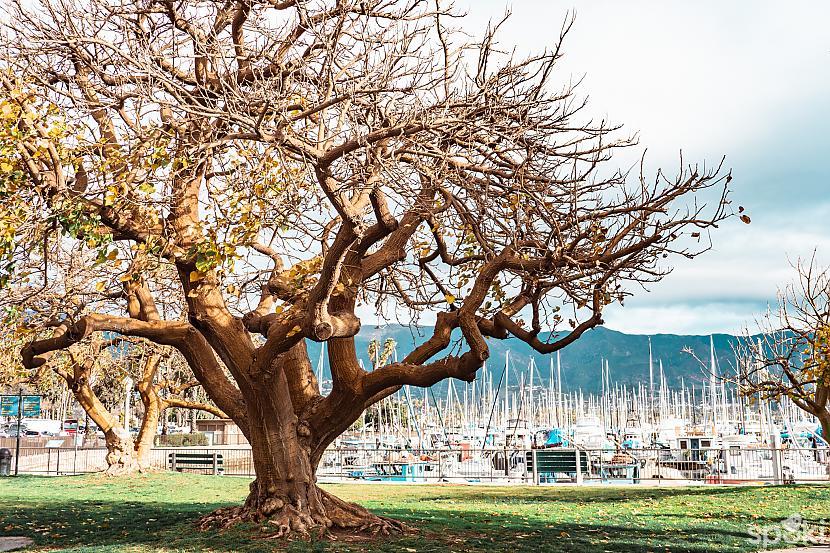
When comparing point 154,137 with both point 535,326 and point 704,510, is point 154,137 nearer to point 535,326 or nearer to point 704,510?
point 535,326

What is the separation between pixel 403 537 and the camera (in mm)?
10234

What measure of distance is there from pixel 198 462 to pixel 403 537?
18.4m

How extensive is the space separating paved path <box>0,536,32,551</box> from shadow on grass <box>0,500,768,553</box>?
18 cm

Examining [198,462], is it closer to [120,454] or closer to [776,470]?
[120,454]

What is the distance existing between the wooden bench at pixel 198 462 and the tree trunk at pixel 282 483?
1591cm

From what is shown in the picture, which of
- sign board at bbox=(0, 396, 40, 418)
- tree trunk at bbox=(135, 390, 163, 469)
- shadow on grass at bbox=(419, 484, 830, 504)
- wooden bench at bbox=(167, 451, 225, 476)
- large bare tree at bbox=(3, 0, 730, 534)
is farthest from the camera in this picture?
sign board at bbox=(0, 396, 40, 418)

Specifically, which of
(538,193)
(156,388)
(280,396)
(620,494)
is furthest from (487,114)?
(156,388)

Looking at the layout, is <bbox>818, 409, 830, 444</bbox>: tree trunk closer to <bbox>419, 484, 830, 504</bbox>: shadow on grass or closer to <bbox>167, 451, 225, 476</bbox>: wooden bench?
<bbox>419, 484, 830, 504</bbox>: shadow on grass

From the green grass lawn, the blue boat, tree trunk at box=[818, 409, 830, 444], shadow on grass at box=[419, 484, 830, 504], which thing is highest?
tree trunk at box=[818, 409, 830, 444]

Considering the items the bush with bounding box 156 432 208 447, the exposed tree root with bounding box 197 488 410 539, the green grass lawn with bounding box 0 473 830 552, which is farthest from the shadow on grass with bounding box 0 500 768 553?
the bush with bounding box 156 432 208 447

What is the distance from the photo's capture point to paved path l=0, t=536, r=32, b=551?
32.7 feet

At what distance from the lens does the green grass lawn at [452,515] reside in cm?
975

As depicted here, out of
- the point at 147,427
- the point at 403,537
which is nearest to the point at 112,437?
the point at 147,427

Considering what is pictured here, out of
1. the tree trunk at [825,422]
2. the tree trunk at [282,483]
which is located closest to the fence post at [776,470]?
the tree trunk at [825,422]
